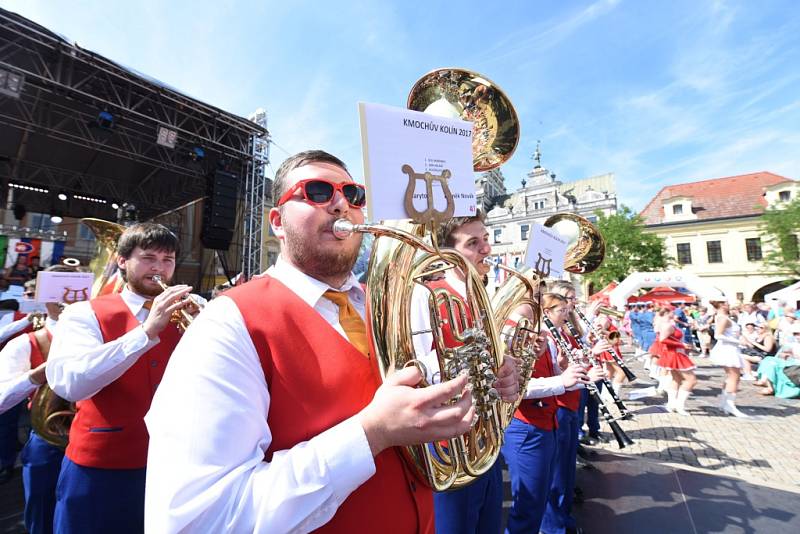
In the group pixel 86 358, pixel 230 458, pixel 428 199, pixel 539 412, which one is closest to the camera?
pixel 230 458

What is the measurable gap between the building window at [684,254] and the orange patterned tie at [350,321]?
3918 cm

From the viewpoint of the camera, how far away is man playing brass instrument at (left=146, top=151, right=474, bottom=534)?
2.83 ft

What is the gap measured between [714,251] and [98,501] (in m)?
40.7

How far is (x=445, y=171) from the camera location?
1.43 meters

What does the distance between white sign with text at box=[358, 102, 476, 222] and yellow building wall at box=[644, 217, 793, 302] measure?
37.4 meters

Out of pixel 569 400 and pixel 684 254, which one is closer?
pixel 569 400

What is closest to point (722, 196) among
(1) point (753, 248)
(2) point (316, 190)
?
(1) point (753, 248)

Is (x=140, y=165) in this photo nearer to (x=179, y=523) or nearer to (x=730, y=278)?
(x=179, y=523)

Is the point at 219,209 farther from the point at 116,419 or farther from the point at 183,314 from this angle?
the point at 116,419

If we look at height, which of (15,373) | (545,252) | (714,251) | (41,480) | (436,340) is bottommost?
(41,480)

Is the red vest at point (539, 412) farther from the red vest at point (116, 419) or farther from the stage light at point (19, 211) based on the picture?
the stage light at point (19, 211)

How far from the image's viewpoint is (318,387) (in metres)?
1.07

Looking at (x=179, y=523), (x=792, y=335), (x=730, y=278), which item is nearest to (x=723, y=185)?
(x=730, y=278)

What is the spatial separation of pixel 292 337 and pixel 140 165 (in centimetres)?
1541
